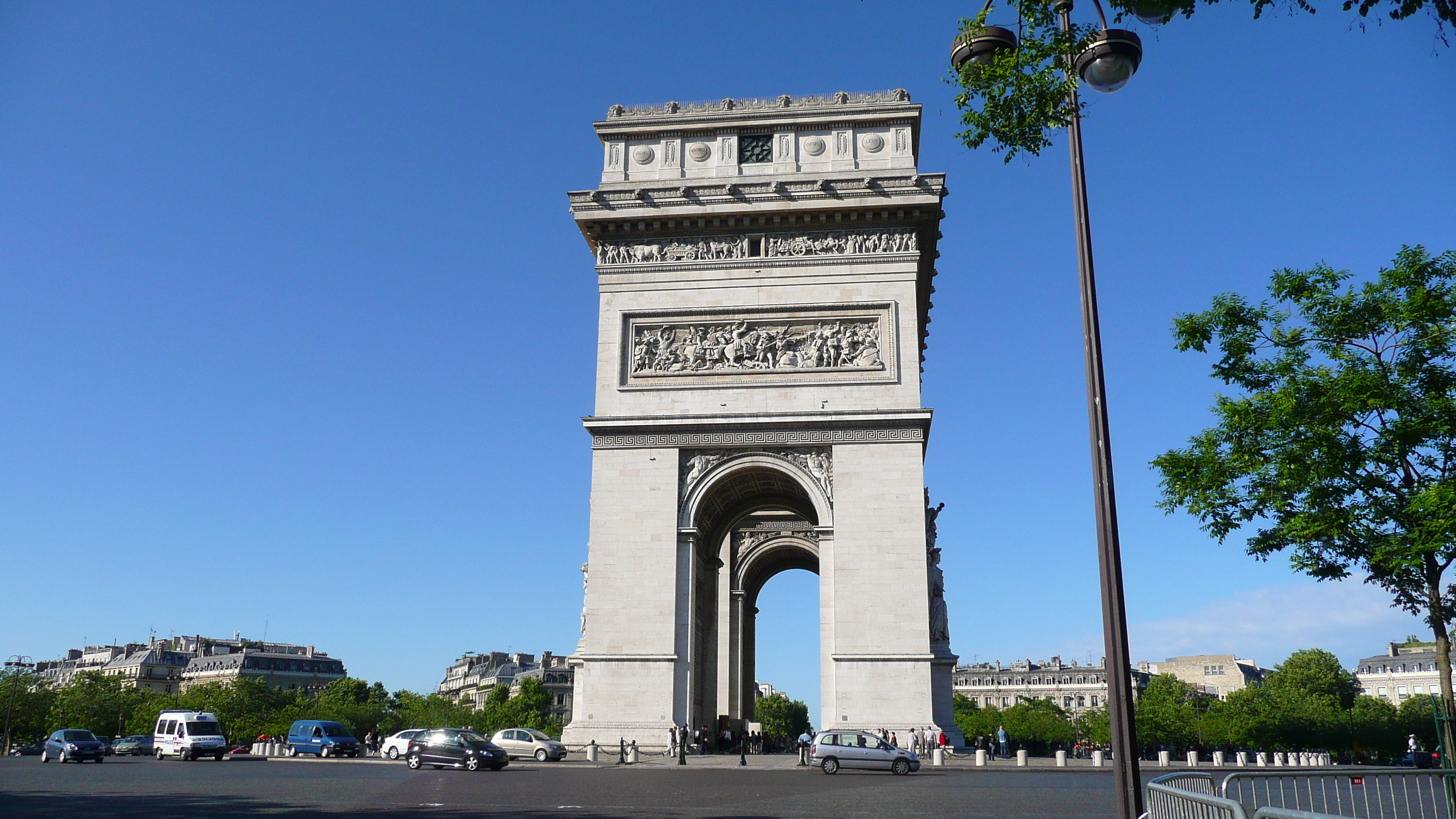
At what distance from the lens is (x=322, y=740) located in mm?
39219

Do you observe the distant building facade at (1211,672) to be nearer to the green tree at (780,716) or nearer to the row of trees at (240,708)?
the green tree at (780,716)

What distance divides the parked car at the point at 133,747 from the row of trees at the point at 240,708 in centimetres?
2512

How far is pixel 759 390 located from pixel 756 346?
135cm

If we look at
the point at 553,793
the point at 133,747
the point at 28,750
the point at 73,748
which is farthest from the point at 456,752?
the point at 28,750

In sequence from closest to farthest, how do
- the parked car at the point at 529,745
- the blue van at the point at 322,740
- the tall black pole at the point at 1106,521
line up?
the tall black pole at the point at 1106,521, the parked car at the point at 529,745, the blue van at the point at 322,740

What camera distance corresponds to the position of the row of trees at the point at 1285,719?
208ft

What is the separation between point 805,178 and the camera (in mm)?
32562

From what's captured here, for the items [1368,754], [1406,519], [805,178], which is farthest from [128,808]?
[1368,754]

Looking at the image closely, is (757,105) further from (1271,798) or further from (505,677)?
(505,677)

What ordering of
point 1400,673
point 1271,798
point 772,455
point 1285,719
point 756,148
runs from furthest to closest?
point 1400,673
point 1285,719
point 756,148
point 772,455
point 1271,798

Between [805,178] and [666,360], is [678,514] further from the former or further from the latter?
[805,178]

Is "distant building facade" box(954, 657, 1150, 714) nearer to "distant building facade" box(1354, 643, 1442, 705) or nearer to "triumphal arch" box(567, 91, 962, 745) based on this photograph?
"distant building facade" box(1354, 643, 1442, 705)

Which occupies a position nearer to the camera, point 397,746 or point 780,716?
point 397,746

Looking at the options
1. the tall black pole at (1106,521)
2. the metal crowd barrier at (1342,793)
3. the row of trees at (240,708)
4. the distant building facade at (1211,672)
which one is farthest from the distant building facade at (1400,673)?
the tall black pole at (1106,521)
